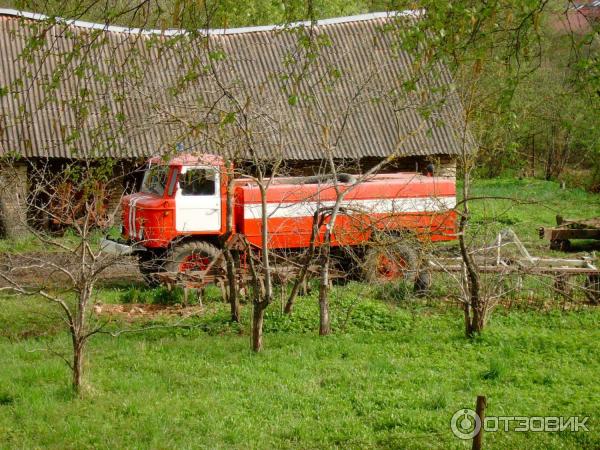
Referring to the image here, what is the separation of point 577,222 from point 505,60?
496 inches

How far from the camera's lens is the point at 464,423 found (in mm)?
7301

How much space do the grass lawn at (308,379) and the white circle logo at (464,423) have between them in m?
0.08

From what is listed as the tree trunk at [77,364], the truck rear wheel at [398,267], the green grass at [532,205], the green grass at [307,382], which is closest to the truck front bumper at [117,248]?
the tree trunk at [77,364]

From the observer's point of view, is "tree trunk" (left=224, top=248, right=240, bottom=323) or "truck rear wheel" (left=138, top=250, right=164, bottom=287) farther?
"truck rear wheel" (left=138, top=250, right=164, bottom=287)

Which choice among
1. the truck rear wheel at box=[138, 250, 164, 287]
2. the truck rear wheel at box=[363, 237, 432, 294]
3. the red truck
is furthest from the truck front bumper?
the truck rear wheel at box=[363, 237, 432, 294]

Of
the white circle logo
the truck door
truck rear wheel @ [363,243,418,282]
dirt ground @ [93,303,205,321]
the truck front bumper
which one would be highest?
the truck door

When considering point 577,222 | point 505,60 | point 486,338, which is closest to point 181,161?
point 486,338

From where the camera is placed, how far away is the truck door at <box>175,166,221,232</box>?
14203 millimetres

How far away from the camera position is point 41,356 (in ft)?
32.8

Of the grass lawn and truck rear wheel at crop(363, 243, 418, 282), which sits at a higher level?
truck rear wheel at crop(363, 243, 418, 282)

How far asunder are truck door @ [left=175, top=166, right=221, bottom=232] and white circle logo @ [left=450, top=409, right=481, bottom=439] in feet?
25.1

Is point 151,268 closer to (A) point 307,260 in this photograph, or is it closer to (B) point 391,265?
(B) point 391,265

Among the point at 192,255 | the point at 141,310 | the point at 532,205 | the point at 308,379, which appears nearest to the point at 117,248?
the point at 141,310

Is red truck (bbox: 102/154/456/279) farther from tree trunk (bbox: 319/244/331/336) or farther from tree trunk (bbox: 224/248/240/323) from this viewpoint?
tree trunk (bbox: 319/244/331/336)
